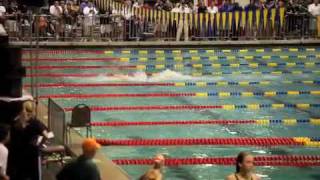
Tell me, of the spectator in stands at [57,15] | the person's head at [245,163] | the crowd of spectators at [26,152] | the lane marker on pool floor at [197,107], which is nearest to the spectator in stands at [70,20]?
the spectator in stands at [57,15]

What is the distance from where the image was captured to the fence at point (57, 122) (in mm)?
8445

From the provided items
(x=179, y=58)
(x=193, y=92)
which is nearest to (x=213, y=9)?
(x=179, y=58)

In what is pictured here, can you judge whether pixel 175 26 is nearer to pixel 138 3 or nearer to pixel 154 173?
pixel 138 3

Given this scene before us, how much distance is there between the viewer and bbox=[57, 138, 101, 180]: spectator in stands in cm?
511

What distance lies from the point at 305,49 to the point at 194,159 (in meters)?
12.7

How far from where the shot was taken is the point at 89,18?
2016 cm

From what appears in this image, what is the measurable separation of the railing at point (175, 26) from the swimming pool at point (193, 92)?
0.66 metres

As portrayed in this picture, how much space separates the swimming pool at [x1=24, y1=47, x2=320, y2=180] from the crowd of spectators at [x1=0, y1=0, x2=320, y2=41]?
764 millimetres

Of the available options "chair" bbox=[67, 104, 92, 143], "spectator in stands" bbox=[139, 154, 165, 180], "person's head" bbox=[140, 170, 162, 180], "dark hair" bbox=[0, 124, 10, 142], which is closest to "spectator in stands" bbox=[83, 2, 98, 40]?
"chair" bbox=[67, 104, 92, 143]

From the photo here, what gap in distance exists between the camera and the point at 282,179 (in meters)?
8.38

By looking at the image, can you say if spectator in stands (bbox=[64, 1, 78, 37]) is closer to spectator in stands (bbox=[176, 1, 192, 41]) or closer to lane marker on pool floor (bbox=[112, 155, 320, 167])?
spectator in stands (bbox=[176, 1, 192, 41])

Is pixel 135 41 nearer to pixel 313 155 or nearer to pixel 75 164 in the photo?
pixel 313 155

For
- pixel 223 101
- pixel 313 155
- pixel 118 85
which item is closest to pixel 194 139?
pixel 313 155

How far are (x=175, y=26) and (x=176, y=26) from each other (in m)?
0.04
